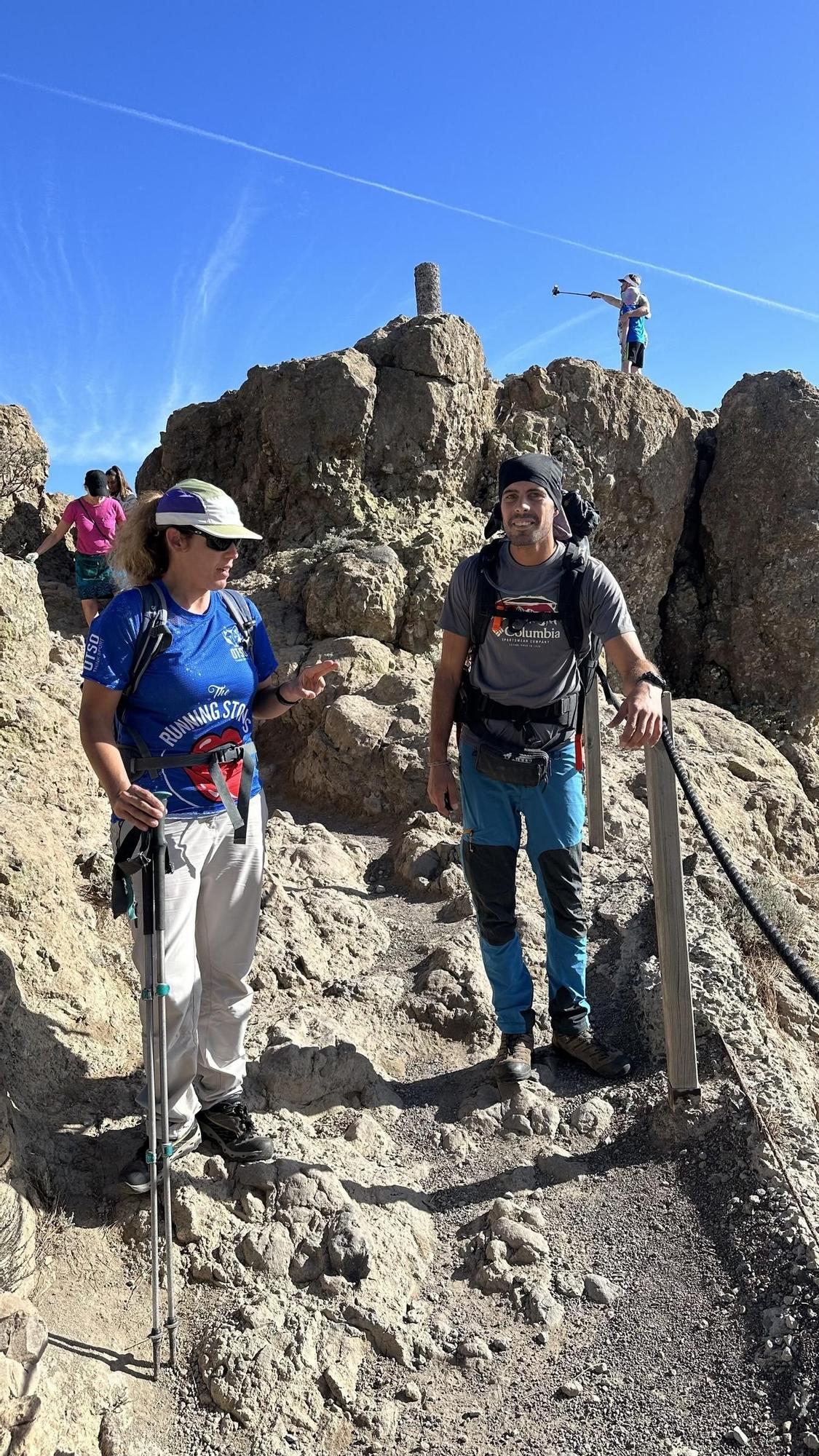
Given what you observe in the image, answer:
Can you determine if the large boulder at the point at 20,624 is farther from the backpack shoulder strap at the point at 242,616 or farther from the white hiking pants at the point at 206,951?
the white hiking pants at the point at 206,951

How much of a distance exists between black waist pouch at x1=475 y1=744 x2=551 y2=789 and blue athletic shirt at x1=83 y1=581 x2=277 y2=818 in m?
0.98

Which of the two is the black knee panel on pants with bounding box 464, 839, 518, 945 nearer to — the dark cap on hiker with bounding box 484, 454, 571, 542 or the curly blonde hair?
the dark cap on hiker with bounding box 484, 454, 571, 542

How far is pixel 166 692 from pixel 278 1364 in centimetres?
179

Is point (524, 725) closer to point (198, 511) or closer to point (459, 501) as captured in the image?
point (198, 511)

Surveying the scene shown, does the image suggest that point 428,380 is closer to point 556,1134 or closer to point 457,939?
point 457,939

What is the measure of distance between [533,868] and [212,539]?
176 cm

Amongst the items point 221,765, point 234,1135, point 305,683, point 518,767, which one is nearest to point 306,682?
point 305,683

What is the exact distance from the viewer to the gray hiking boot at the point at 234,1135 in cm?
309

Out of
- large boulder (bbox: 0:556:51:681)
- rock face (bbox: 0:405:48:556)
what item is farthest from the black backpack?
rock face (bbox: 0:405:48:556)

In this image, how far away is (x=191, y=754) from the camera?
2799 mm

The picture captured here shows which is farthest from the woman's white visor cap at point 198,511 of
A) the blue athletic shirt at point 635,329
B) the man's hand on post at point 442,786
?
the blue athletic shirt at point 635,329

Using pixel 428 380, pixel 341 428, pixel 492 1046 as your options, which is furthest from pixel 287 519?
pixel 492 1046

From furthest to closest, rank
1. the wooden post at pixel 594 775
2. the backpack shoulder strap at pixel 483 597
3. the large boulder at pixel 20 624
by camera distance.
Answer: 1. the wooden post at pixel 594 775
2. the large boulder at pixel 20 624
3. the backpack shoulder strap at pixel 483 597

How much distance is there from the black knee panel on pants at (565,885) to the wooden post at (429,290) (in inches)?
413
